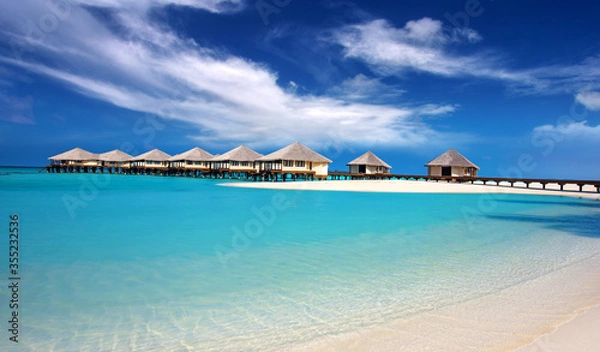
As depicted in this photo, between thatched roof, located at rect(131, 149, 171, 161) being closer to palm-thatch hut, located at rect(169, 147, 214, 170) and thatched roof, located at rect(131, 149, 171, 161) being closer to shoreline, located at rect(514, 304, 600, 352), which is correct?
palm-thatch hut, located at rect(169, 147, 214, 170)

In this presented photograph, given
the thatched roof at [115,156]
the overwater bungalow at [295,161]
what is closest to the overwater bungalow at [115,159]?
the thatched roof at [115,156]

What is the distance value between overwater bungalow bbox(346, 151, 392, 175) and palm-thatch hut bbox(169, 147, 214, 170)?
21578mm

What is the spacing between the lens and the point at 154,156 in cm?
6012

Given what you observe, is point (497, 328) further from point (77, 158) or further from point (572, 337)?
point (77, 158)

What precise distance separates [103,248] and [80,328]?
4929mm

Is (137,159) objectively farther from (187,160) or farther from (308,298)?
(308,298)

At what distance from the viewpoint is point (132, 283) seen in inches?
231

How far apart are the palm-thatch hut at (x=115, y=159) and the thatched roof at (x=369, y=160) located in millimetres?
40999

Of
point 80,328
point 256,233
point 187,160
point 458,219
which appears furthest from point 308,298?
point 187,160

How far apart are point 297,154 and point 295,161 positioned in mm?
819


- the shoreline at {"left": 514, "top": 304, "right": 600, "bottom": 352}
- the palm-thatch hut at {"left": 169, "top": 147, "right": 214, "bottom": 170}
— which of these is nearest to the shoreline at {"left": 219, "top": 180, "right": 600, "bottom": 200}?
the palm-thatch hut at {"left": 169, "top": 147, "right": 214, "bottom": 170}

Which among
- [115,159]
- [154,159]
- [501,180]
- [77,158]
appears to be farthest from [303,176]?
[77,158]

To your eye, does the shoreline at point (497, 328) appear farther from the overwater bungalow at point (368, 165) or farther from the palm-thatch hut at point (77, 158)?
the palm-thatch hut at point (77, 158)

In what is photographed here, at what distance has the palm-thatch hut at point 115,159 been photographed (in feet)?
207
